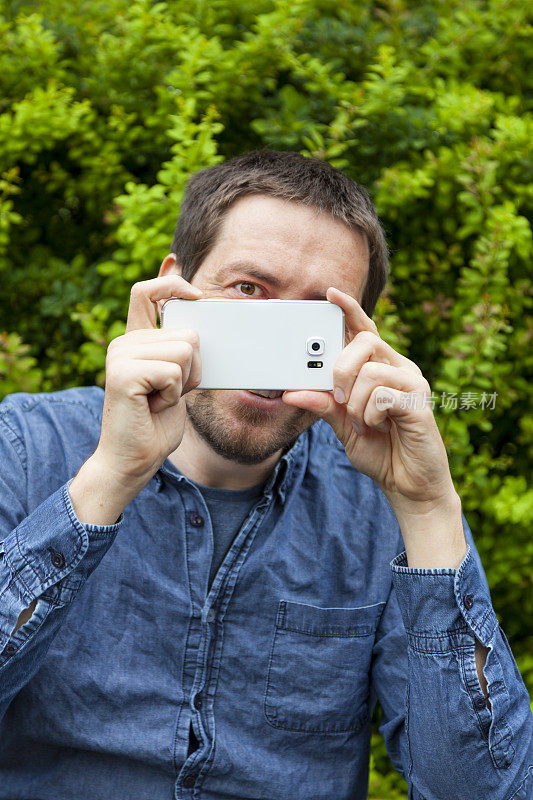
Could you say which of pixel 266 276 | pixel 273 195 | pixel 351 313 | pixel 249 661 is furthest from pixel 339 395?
pixel 249 661

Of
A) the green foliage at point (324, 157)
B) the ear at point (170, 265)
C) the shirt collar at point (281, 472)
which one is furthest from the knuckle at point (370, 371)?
the green foliage at point (324, 157)

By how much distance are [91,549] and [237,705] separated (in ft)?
2.01

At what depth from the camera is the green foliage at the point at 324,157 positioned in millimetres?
2467

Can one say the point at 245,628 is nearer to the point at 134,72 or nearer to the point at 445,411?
the point at 445,411

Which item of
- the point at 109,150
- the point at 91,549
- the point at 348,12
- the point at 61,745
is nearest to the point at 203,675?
the point at 61,745

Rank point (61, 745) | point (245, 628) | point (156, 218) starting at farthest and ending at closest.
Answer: point (156, 218) → point (245, 628) → point (61, 745)

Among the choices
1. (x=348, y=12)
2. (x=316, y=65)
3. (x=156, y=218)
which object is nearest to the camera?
(x=156, y=218)

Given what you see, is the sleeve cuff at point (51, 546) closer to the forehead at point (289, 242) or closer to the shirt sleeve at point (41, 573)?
the shirt sleeve at point (41, 573)

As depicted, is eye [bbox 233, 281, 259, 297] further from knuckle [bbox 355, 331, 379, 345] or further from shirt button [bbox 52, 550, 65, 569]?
shirt button [bbox 52, 550, 65, 569]

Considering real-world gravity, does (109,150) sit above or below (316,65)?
below

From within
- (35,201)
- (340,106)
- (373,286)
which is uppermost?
(340,106)

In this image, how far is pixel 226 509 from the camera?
6.22 feet

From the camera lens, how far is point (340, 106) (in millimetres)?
2645

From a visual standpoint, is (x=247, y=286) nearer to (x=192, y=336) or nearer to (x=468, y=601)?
(x=192, y=336)
